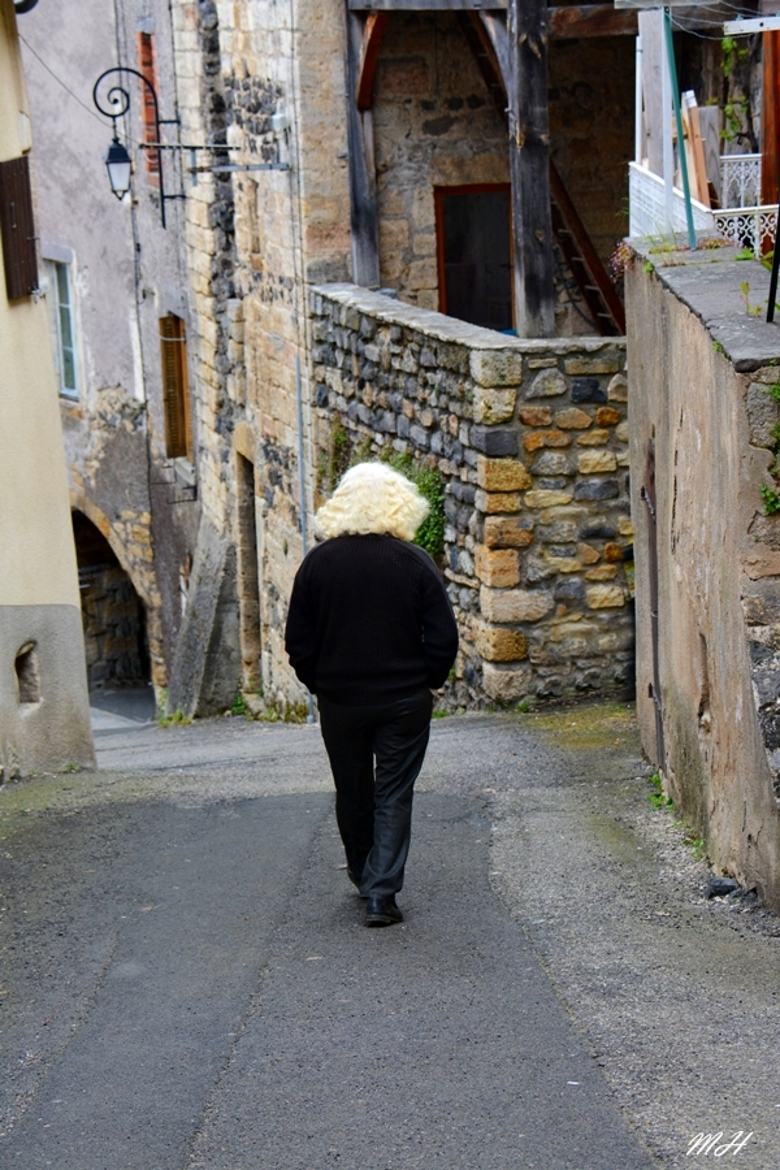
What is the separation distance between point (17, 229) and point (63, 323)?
1122 cm

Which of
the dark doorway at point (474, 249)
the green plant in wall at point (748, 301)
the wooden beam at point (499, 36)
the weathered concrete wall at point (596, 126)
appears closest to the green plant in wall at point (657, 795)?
the green plant in wall at point (748, 301)

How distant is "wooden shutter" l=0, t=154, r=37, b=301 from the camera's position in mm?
9594

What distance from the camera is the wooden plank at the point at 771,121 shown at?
Result: 29.6 ft

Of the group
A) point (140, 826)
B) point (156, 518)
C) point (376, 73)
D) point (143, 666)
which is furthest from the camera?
point (143, 666)

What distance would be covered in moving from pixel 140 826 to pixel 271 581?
26.2ft

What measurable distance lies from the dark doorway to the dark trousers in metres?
7.94

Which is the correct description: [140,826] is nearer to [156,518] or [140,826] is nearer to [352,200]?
[352,200]

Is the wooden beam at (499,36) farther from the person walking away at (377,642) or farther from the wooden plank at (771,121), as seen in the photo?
the person walking away at (377,642)

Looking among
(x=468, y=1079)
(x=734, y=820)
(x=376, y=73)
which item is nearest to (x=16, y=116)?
(x=376, y=73)

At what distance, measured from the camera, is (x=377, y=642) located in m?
5.52

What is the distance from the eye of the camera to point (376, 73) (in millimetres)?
12531

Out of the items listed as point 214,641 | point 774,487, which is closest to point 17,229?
point 774,487

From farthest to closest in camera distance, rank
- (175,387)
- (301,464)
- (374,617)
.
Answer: (175,387) < (301,464) < (374,617)

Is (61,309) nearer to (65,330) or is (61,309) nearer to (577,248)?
(65,330)
